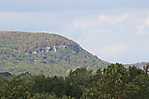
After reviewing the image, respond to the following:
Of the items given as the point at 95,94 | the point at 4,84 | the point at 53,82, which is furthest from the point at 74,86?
the point at 95,94

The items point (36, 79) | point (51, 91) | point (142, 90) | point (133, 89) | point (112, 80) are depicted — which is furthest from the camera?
point (36, 79)

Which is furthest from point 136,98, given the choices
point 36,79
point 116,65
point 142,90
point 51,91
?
point 36,79

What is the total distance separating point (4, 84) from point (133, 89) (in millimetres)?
30875

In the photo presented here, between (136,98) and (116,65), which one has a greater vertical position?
(116,65)

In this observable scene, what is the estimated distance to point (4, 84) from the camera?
12900 cm

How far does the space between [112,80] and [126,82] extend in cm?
644

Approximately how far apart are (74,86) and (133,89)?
5230 centimetres

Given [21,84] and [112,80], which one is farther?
[21,84]

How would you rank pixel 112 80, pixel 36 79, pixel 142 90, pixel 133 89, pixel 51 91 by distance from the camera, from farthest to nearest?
pixel 36 79 < pixel 51 91 < pixel 142 90 < pixel 133 89 < pixel 112 80

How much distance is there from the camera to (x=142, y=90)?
418 feet

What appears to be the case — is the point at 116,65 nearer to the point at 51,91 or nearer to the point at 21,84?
the point at 21,84

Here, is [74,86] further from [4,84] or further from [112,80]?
[112,80]

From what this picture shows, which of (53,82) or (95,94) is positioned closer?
(95,94)

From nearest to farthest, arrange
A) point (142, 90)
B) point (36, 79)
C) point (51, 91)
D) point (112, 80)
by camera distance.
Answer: point (112, 80) < point (142, 90) < point (51, 91) < point (36, 79)
